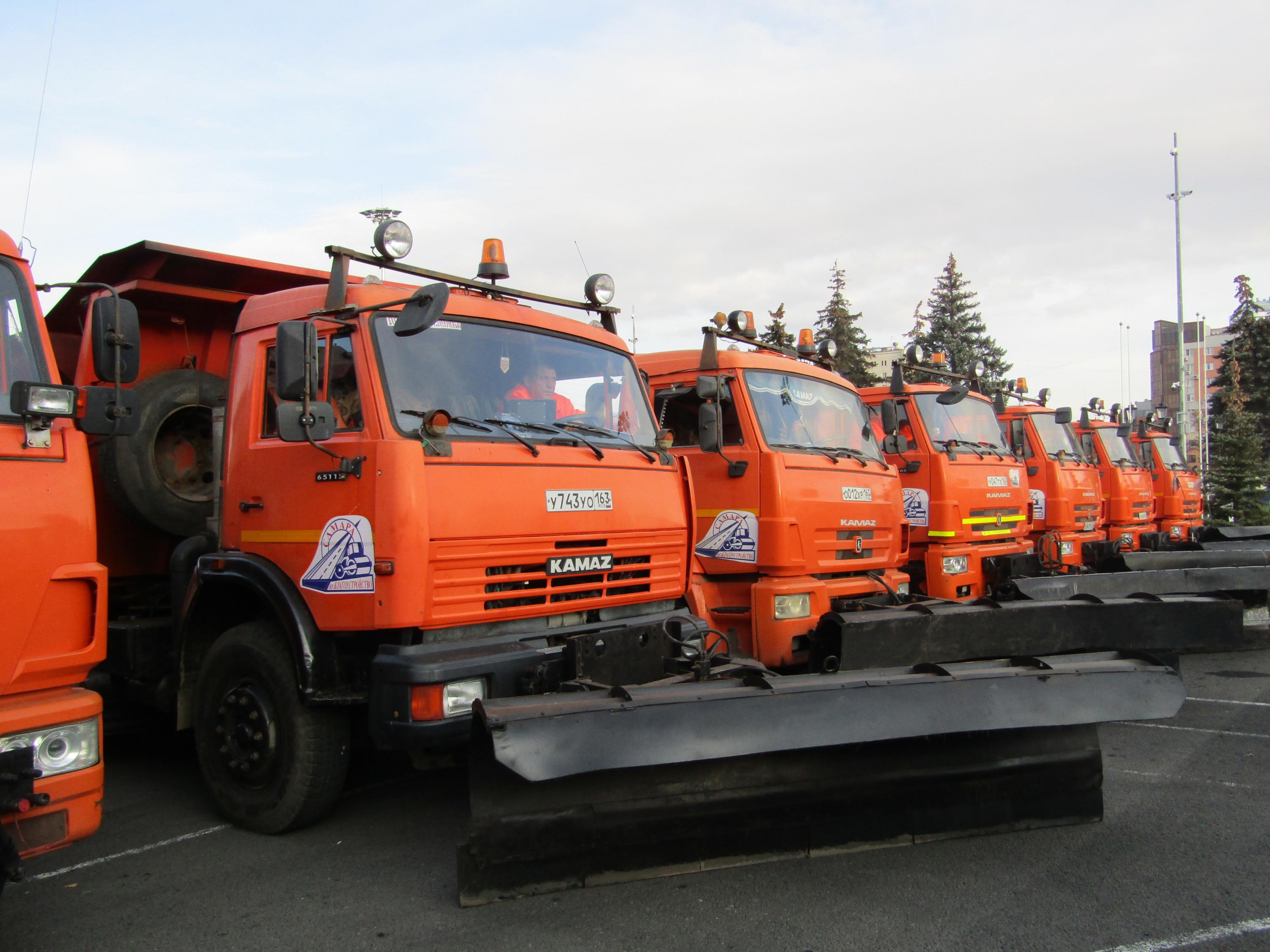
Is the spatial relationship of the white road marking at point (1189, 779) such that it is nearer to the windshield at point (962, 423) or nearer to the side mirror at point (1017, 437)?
the windshield at point (962, 423)

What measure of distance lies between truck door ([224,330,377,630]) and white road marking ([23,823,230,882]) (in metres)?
1.42

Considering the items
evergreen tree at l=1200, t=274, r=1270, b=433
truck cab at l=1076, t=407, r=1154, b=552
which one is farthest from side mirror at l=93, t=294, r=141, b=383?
evergreen tree at l=1200, t=274, r=1270, b=433

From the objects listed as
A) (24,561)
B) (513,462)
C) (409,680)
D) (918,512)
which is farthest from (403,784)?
(918,512)

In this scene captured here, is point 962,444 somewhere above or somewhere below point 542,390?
below

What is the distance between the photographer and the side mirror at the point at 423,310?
13.5 ft

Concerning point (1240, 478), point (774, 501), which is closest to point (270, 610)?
point (774, 501)

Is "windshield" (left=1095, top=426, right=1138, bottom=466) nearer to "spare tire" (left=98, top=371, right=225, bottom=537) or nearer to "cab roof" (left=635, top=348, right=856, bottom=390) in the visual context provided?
"cab roof" (left=635, top=348, right=856, bottom=390)

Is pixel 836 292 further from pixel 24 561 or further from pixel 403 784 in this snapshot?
pixel 24 561

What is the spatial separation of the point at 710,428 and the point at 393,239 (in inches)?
95.1

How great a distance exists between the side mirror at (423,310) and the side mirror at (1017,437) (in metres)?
7.55

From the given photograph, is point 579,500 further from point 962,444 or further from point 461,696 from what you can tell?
point 962,444

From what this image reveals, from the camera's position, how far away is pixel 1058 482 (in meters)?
11.7

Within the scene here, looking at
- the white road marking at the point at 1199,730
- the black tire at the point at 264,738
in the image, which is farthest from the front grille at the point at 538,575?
the white road marking at the point at 1199,730

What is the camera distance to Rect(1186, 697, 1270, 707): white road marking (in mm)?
7359
